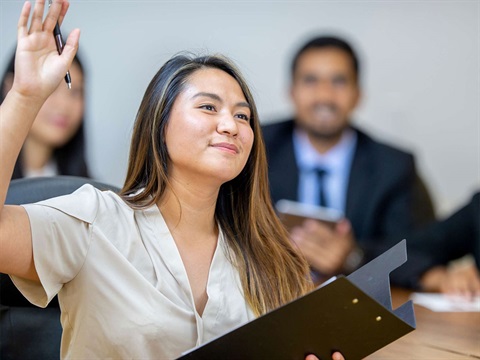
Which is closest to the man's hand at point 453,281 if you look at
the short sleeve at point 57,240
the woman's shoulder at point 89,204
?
the woman's shoulder at point 89,204

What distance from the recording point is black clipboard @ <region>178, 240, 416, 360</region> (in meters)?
1.35

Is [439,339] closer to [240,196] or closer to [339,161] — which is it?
Result: [240,196]

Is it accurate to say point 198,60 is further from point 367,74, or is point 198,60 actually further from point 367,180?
point 367,74

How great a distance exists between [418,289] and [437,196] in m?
1.60

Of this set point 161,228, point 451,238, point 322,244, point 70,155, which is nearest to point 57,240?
point 161,228

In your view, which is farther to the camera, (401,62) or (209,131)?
(401,62)

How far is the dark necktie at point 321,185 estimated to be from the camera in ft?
13.3

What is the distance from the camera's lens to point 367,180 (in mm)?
4066

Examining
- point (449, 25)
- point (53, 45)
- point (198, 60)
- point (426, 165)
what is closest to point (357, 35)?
point (449, 25)

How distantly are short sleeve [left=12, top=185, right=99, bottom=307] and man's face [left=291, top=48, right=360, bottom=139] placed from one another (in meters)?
2.91

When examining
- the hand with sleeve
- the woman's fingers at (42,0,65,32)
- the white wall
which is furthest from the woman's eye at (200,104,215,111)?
the white wall

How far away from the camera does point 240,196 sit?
1.89m

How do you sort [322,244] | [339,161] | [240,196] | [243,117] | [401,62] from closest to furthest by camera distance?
1. [243,117]
2. [240,196]
3. [322,244]
4. [339,161]
5. [401,62]

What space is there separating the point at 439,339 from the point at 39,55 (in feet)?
4.36
